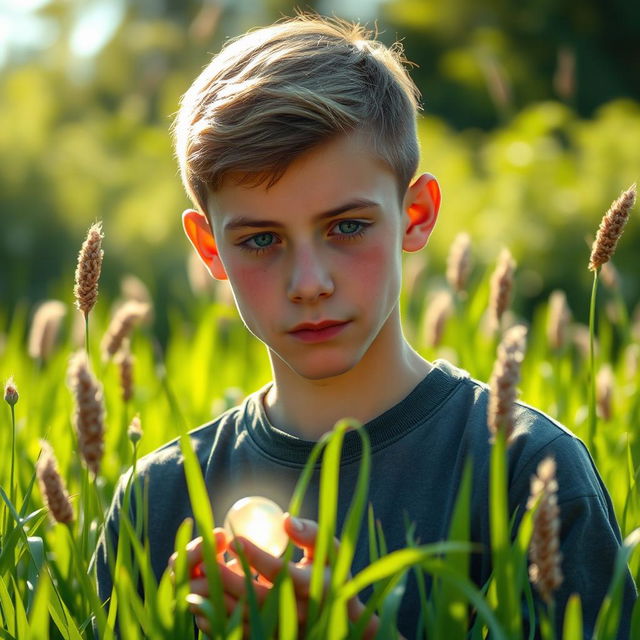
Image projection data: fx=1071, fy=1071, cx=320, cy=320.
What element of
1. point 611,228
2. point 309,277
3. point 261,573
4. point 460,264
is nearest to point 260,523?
point 261,573

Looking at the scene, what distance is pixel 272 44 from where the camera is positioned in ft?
7.42

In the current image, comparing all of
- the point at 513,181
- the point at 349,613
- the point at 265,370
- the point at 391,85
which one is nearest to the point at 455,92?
the point at 513,181

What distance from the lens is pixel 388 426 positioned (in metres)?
2.09

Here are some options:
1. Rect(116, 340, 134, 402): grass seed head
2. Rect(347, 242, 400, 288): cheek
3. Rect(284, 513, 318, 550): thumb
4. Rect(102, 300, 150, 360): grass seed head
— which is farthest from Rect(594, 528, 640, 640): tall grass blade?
Rect(102, 300, 150, 360): grass seed head

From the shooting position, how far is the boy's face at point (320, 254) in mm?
1935

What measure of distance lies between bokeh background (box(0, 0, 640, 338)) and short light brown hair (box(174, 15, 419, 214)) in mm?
559

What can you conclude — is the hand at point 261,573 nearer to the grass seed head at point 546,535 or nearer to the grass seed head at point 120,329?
the grass seed head at point 546,535

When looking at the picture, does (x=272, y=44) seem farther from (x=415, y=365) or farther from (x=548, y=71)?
(x=548, y=71)

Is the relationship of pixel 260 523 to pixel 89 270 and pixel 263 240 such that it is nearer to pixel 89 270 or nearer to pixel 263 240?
pixel 89 270

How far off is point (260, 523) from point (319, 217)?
2.01 ft

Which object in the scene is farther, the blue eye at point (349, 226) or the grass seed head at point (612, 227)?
the blue eye at point (349, 226)

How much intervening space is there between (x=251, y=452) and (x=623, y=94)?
8004 mm

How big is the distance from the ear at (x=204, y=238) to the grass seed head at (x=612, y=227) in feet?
3.02

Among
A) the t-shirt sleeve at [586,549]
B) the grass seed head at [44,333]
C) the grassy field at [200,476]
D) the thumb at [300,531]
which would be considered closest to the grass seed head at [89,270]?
the grassy field at [200,476]
